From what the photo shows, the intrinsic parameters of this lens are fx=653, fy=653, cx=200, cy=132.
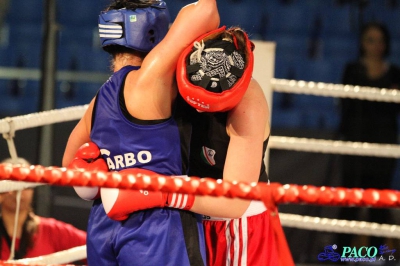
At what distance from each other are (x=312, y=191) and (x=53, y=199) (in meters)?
2.59

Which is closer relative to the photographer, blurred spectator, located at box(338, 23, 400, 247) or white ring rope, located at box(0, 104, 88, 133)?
white ring rope, located at box(0, 104, 88, 133)

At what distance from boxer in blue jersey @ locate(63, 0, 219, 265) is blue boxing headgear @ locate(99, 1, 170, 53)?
0.07 meters

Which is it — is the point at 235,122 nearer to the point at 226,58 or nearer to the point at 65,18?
the point at 226,58

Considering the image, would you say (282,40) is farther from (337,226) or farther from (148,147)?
(148,147)

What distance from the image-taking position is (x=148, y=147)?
1.43 meters

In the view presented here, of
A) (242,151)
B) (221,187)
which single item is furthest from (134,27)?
(221,187)

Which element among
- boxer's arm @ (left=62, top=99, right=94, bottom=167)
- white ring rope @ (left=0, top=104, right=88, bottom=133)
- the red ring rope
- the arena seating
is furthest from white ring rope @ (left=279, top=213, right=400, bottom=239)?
the arena seating

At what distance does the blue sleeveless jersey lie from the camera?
1.42 m

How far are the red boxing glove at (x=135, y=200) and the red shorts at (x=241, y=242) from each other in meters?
0.23

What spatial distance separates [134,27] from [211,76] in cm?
26

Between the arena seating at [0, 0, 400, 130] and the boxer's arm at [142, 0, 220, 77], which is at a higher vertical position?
the boxer's arm at [142, 0, 220, 77]

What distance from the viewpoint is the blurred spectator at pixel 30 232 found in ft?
7.75

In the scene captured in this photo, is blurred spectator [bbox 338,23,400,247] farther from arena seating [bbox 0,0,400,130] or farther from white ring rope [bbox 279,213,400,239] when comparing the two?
arena seating [bbox 0,0,400,130]

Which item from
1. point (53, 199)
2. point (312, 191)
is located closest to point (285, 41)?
point (53, 199)
